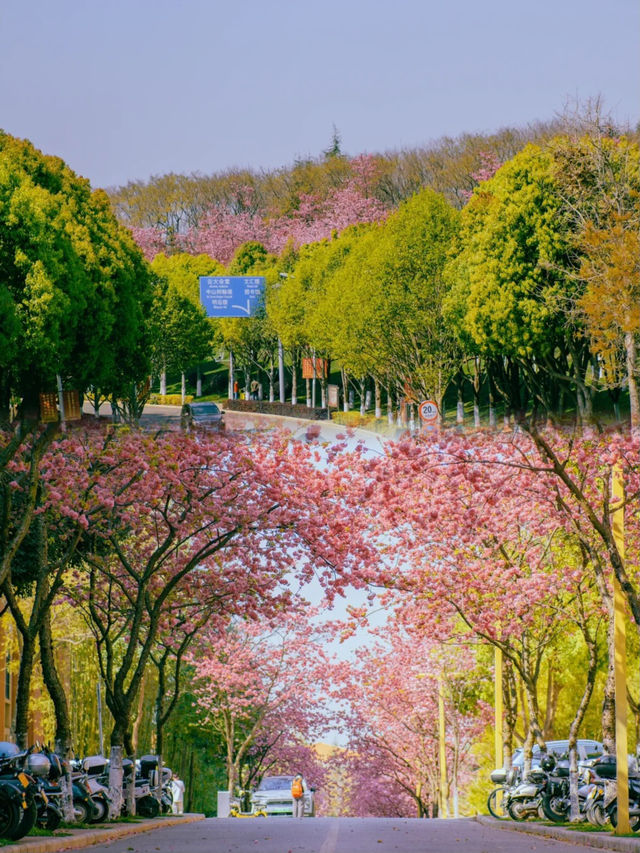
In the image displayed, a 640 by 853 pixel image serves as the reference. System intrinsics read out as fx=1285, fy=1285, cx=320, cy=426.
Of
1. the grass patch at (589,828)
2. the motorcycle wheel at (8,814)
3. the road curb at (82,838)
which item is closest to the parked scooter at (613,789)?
the grass patch at (589,828)

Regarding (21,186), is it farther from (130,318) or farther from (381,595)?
(381,595)

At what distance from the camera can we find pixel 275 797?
37.4 metres

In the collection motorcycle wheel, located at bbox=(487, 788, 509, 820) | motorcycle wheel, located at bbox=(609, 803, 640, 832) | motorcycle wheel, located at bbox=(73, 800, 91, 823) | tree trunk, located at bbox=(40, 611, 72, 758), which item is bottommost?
motorcycle wheel, located at bbox=(487, 788, 509, 820)

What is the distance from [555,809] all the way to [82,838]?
945cm

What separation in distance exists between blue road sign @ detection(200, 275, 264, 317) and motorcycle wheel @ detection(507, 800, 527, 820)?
51607 mm

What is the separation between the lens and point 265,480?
72.0 feet

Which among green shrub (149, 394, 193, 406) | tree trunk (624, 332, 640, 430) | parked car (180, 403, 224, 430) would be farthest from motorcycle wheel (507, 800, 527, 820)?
green shrub (149, 394, 193, 406)

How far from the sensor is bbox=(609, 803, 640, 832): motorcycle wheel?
16594 millimetres

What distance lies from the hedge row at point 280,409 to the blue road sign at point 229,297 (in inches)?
229

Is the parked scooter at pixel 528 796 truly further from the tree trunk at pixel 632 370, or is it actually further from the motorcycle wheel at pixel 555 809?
the tree trunk at pixel 632 370

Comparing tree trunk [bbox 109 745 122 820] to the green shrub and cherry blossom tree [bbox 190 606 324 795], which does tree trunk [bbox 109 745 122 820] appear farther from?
the green shrub

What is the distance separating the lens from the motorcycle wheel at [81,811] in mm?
20044

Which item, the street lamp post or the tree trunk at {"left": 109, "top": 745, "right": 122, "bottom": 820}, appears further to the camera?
the tree trunk at {"left": 109, "top": 745, "right": 122, "bottom": 820}

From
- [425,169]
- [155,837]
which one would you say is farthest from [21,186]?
[425,169]
